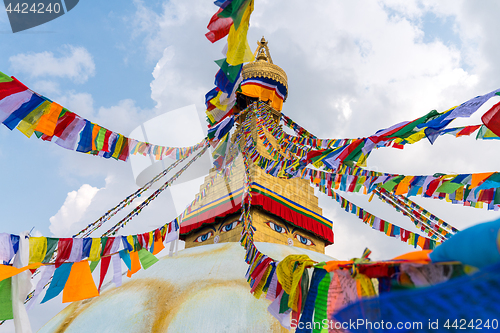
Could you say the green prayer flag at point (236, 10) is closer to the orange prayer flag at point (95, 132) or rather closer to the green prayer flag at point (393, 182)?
the orange prayer flag at point (95, 132)

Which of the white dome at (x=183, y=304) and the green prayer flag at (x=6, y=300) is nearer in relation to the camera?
the green prayer flag at (x=6, y=300)

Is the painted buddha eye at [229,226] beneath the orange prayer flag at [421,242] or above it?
above

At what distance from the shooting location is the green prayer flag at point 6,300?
2.90 metres

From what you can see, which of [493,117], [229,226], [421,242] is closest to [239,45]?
[493,117]

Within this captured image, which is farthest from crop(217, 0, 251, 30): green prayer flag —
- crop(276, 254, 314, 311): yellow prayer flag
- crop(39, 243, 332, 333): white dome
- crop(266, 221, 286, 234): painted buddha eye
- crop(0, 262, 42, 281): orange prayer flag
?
crop(266, 221, 286, 234): painted buddha eye

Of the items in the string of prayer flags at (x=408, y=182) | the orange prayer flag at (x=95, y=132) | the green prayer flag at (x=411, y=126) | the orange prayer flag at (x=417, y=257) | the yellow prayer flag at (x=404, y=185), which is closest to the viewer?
the orange prayer flag at (x=417, y=257)

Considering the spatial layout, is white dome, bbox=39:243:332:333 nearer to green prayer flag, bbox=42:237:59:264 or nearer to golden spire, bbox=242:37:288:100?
green prayer flag, bbox=42:237:59:264

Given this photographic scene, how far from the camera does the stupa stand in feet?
14.4

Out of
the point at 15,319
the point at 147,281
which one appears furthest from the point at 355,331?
the point at 147,281

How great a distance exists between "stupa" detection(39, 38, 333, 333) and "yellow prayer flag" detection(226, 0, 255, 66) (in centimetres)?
342

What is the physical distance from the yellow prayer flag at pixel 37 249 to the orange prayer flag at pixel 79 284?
0.37 meters

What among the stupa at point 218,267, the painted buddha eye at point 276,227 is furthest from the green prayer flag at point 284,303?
the painted buddha eye at point 276,227

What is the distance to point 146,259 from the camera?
165 inches

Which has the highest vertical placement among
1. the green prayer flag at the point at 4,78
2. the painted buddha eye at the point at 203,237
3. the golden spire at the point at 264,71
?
the golden spire at the point at 264,71
